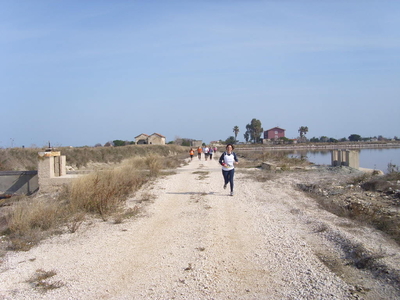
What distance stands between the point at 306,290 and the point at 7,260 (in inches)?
193

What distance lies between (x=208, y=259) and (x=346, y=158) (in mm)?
17125

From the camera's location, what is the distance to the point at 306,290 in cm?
461

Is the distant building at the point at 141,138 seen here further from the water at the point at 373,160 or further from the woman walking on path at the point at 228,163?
the woman walking on path at the point at 228,163

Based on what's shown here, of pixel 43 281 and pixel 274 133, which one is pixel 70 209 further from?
pixel 274 133

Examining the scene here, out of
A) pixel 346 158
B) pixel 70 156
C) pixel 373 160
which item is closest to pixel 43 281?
pixel 346 158

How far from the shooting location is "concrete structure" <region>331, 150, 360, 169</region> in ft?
66.7

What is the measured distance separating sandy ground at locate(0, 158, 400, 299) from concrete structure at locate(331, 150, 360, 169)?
1184cm

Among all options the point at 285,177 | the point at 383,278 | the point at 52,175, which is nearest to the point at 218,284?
the point at 383,278

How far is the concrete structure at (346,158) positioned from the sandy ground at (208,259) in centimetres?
1184

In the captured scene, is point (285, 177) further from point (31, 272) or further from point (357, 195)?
point (31, 272)

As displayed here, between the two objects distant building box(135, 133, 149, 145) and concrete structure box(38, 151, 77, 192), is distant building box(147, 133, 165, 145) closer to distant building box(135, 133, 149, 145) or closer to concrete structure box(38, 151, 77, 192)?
distant building box(135, 133, 149, 145)

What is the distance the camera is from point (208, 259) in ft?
19.3

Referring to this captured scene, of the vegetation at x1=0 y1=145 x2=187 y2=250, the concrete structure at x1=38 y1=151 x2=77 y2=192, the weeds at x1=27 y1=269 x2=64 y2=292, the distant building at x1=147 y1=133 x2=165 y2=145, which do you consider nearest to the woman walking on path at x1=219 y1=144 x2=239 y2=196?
the vegetation at x1=0 y1=145 x2=187 y2=250

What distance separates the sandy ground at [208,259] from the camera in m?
4.75
